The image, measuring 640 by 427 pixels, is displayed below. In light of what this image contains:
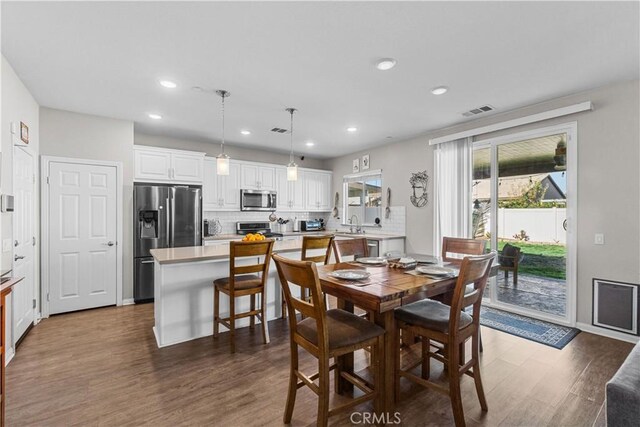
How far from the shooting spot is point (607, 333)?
3.06 m

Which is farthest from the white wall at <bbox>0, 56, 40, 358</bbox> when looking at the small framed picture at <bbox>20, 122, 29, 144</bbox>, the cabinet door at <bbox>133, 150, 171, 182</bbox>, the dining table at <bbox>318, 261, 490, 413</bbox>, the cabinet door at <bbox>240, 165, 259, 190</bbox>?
the cabinet door at <bbox>240, 165, 259, 190</bbox>

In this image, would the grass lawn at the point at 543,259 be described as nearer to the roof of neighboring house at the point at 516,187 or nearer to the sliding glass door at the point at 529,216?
the sliding glass door at the point at 529,216

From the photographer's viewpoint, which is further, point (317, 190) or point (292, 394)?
point (317, 190)

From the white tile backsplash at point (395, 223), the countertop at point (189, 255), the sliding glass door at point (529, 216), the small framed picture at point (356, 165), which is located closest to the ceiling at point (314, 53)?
the sliding glass door at point (529, 216)

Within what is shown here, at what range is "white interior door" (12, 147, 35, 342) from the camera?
289cm

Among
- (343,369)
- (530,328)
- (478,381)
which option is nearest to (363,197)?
(530,328)

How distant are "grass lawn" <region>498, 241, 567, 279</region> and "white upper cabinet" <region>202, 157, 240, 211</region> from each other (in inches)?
171

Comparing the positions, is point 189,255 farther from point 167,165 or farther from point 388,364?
point 167,165

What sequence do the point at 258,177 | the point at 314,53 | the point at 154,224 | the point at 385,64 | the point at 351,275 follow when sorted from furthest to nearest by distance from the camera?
the point at 258,177, the point at 154,224, the point at 385,64, the point at 314,53, the point at 351,275

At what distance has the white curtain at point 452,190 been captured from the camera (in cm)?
429

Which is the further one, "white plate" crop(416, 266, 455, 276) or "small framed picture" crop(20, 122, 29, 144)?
"small framed picture" crop(20, 122, 29, 144)

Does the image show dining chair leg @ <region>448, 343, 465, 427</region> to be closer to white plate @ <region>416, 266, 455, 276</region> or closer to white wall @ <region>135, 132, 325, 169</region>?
Answer: white plate @ <region>416, 266, 455, 276</region>

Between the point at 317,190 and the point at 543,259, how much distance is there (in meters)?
4.20

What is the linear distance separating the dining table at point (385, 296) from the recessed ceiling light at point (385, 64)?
1.76m
